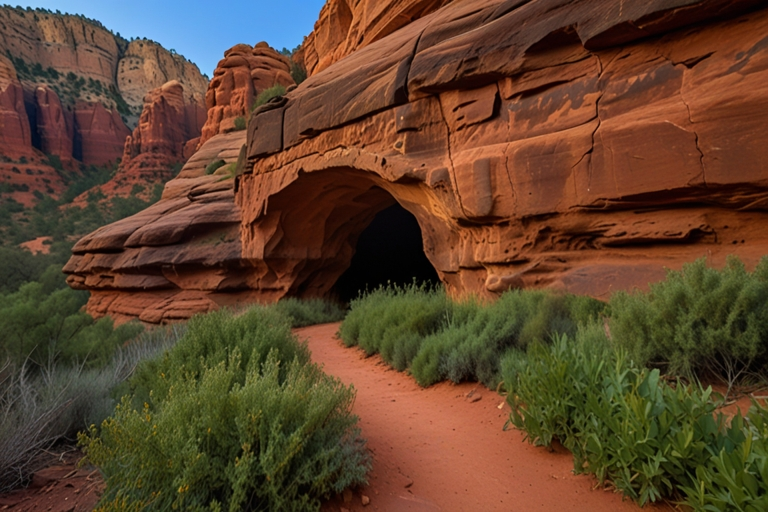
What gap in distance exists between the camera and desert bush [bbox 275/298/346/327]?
35.3ft

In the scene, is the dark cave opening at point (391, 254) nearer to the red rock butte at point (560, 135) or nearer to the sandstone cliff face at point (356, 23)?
the sandstone cliff face at point (356, 23)

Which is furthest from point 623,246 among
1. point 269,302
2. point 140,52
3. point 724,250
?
point 140,52

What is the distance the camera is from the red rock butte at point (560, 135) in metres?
4.35

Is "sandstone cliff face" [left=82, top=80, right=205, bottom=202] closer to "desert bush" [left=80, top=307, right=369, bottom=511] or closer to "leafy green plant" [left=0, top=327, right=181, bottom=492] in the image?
"leafy green plant" [left=0, top=327, right=181, bottom=492]

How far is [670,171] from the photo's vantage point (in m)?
4.56

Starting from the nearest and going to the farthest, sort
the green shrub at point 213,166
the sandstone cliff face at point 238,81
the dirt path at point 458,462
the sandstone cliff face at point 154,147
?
1. the dirt path at point 458,462
2. the green shrub at point 213,166
3. the sandstone cliff face at point 238,81
4. the sandstone cliff face at point 154,147

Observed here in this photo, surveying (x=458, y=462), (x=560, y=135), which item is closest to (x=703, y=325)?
(x=458, y=462)

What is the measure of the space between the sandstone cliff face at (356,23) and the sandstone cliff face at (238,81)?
9182 mm

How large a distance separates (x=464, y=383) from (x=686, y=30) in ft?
15.9

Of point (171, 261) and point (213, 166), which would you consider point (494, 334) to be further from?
point (213, 166)

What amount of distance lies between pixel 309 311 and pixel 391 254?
7104mm

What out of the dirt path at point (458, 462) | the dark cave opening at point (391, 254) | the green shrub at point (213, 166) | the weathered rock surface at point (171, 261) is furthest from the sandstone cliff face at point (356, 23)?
the dirt path at point (458, 462)

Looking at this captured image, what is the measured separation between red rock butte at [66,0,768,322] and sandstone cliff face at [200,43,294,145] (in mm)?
18187

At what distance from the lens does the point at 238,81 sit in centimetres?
2648
